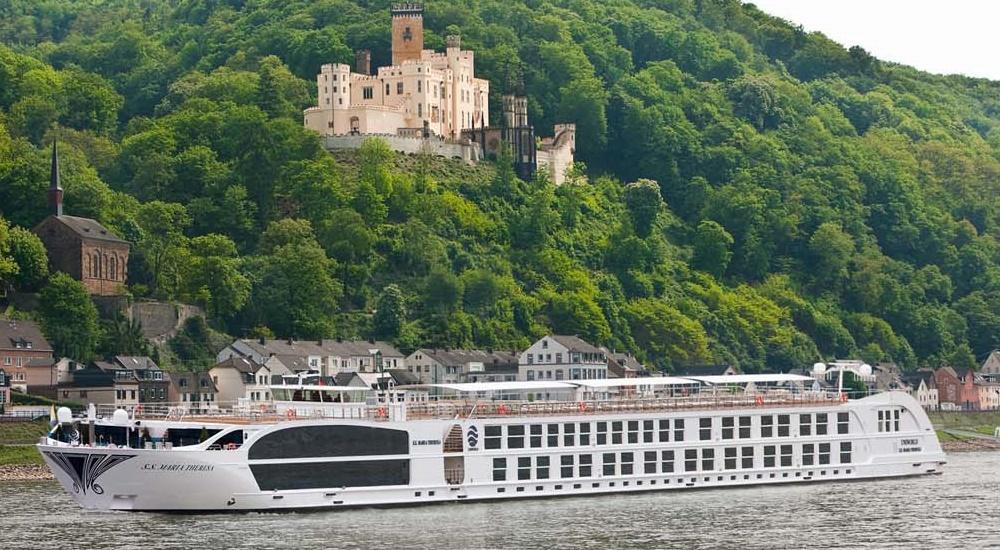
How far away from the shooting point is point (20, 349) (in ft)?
351

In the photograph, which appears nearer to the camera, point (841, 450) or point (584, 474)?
point (584, 474)

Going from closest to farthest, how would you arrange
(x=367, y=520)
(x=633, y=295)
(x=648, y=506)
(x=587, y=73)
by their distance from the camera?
(x=367, y=520) < (x=648, y=506) < (x=633, y=295) < (x=587, y=73)

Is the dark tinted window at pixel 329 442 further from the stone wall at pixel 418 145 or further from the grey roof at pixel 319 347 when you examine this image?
the stone wall at pixel 418 145

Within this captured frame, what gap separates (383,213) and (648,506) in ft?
222

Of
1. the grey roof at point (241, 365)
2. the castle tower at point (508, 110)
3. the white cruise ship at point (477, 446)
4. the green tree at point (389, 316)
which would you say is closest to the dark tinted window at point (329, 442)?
the white cruise ship at point (477, 446)

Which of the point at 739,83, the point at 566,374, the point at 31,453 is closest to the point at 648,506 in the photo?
the point at 31,453

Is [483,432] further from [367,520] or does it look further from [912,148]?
[912,148]

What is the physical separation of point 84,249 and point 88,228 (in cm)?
248

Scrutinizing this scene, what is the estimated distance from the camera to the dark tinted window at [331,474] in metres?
70.2

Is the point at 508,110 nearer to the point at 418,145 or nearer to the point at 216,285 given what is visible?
the point at 418,145

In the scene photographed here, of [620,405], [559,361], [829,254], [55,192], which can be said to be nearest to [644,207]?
[829,254]

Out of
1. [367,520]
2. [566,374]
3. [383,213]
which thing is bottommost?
[367,520]

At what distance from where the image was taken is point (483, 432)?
74875 mm

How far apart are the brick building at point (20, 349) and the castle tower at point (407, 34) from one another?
59758mm
